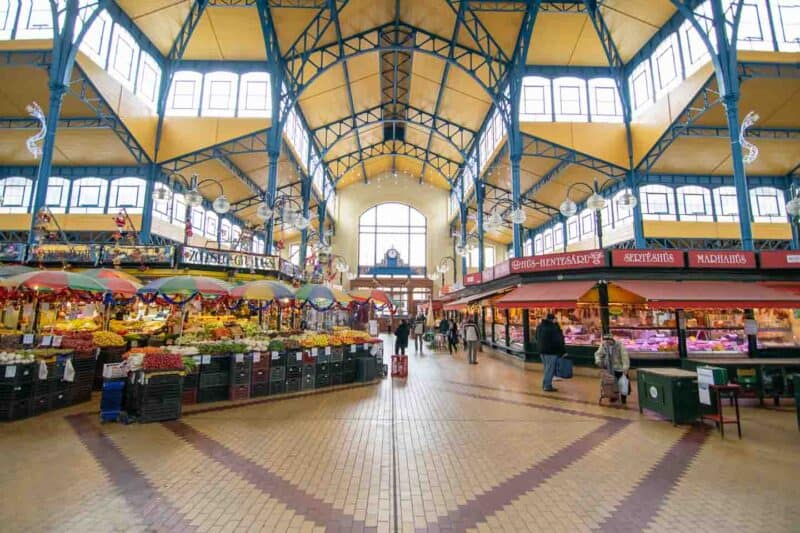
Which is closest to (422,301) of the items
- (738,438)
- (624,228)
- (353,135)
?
(353,135)

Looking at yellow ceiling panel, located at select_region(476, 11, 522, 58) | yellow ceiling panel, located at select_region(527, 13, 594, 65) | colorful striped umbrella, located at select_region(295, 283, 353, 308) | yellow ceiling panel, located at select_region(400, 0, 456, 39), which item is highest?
yellow ceiling panel, located at select_region(400, 0, 456, 39)

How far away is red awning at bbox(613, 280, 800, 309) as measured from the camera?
9.42 m

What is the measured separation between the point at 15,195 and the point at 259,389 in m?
22.6

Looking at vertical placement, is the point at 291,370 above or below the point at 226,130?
below

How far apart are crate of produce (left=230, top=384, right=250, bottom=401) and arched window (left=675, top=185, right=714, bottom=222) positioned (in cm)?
2259

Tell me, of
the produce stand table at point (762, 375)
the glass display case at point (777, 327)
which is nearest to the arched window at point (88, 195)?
the produce stand table at point (762, 375)

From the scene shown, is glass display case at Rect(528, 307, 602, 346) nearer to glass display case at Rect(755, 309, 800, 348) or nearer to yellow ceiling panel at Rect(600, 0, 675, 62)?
glass display case at Rect(755, 309, 800, 348)

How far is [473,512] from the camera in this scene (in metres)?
3.28

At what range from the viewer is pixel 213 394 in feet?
23.8

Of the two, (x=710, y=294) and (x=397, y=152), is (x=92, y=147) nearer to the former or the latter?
(x=397, y=152)

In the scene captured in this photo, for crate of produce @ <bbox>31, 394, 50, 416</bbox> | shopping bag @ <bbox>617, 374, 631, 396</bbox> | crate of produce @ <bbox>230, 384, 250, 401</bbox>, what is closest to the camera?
crate of produce @ <bbox>31, 394, 50, 416</bbox>

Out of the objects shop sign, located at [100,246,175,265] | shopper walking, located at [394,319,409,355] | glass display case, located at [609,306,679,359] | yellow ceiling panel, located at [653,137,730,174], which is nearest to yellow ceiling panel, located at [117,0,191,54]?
shop sign, located at [100,246,175,265]

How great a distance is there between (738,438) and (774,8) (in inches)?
686

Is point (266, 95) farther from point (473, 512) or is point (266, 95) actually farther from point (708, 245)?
point (708, 245)
